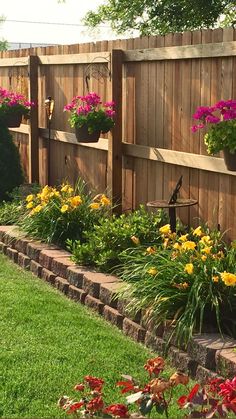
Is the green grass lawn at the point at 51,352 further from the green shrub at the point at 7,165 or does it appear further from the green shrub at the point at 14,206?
the green shrub at the point at 7,165

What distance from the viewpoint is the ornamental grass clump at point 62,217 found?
7848 millimetres

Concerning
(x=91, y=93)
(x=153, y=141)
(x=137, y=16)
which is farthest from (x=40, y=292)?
(x=137, y=16)

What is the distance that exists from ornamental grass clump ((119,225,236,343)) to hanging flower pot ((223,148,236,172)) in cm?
61

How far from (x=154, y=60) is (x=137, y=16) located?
10544mm

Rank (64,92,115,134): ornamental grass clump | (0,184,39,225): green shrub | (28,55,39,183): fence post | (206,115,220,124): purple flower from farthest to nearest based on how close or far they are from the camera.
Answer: (28,55,39,183): fence post, (0,184,39,225): green shrub, (64,92,115,134): ornamental grass clump, (206,115,220,124): purple flower

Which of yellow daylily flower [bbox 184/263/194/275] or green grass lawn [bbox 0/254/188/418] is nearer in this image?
green grass lawn [bbox 0/254/188/418]

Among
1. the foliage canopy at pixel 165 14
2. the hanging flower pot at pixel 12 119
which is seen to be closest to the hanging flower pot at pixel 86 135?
the hanging flower pot at pixel 12 119

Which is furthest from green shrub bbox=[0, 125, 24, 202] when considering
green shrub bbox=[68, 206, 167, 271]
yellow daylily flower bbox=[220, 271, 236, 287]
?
yellow daylily flower bbox=[220, 271, 236, 287]

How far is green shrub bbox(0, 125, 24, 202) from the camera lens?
1040 centimetres

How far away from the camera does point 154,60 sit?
769 cm

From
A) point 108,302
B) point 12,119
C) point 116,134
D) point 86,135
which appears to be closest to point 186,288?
point 108,302

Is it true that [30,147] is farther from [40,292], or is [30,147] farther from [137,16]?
[137,16]

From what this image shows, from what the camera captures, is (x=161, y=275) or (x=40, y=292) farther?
(x=40, y=292)

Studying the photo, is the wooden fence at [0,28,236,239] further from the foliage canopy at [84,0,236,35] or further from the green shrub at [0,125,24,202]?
the foliage canopy at [84,0,236,35]
